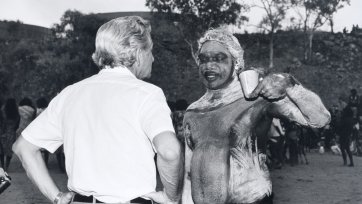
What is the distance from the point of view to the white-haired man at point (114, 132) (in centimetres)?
209

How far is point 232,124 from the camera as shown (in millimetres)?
2951

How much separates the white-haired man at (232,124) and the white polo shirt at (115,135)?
81 centimetres

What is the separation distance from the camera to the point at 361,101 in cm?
1880

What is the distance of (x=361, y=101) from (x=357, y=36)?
86.8 feet

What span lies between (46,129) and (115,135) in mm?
393

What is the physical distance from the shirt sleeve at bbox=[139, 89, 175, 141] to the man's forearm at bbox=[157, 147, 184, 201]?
114 mm

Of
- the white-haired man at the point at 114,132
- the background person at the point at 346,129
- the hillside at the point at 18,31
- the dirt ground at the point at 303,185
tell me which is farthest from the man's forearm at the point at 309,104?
Result: the hillside at the point at 18,31

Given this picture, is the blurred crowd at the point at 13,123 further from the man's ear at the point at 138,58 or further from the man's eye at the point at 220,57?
the man's ear at the point at 138,58

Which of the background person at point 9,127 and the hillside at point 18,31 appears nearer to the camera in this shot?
the background person at point 9,127

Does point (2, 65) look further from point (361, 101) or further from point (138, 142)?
point (138, 142)

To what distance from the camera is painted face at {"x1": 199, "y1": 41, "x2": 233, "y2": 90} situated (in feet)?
10.3

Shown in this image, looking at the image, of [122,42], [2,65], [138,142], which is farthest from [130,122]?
[2,65]

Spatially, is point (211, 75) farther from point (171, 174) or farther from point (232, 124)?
point (171, 174)

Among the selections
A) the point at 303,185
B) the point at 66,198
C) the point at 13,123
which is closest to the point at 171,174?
the point at 66,198
